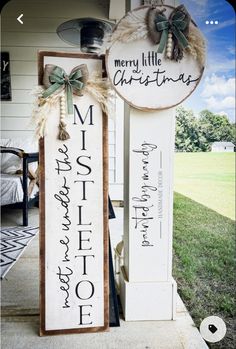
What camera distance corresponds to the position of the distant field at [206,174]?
1.10 meters

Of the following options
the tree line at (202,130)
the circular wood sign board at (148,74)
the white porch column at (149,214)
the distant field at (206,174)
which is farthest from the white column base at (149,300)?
the circular wood sign board at (148,74)

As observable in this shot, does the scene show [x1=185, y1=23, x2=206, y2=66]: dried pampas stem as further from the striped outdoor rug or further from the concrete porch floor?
the striped outdoor rug

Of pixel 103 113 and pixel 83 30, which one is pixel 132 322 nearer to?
pixel 103 113

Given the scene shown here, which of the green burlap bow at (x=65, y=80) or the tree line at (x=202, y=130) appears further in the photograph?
the green burlap bow at (x=65, y=80)

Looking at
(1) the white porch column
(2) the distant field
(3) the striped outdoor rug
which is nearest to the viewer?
(2) the distant field

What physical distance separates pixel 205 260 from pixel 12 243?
130 cm

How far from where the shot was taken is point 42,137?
3.81ft

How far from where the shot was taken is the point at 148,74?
1.15 metres

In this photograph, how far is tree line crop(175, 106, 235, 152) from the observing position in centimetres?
100

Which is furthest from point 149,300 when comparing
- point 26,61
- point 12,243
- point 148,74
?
point 26,61

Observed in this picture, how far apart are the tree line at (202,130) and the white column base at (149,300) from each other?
21.7 inches

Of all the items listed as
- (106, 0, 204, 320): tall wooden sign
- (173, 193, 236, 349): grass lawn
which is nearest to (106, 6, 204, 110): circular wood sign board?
(106, 0, 204, 320): tall wooden sign

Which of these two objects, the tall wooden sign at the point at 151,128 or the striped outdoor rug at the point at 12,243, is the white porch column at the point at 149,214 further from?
the striped outdoor rug at the point at 12,243

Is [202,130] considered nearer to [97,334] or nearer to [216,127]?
[216,127]
